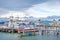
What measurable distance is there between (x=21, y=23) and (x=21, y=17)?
98 millimetres

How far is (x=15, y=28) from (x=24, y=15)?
254 millimetres

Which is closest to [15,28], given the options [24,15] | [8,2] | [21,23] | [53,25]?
[21,23]

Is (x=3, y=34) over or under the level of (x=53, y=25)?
under

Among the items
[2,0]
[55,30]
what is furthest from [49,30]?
[2,0]

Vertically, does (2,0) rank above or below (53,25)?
above

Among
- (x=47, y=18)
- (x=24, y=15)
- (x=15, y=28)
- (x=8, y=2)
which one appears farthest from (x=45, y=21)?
(x=8, y=2)

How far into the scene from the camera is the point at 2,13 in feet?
6.28

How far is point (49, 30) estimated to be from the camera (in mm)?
1908

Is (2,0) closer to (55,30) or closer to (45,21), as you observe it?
(45,21)

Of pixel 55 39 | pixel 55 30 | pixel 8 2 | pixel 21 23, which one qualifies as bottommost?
pixel 55 39

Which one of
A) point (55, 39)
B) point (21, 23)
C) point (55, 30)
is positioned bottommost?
point (55, 39)

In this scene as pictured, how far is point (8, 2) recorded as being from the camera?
1940 millimetres

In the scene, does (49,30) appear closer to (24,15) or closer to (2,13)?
(24,15)

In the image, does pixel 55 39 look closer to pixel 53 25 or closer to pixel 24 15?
pixel 53 25
